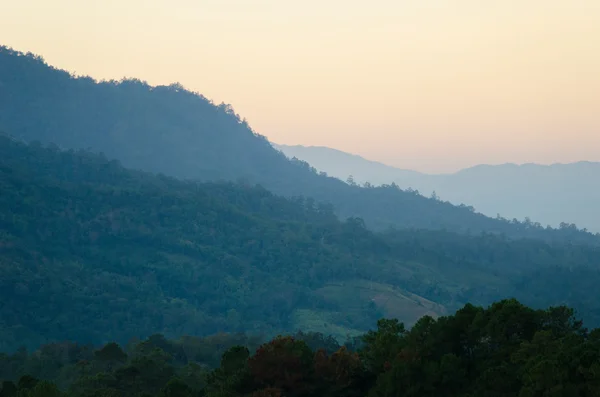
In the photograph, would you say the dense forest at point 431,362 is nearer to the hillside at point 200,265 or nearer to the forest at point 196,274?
the forest at point 196,274

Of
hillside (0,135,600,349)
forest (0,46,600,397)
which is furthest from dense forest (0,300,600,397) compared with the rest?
hillside (0,135,600,349)

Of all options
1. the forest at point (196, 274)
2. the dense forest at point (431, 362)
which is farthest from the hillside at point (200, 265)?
the dense forest at point (431, 362)

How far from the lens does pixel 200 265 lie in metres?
119

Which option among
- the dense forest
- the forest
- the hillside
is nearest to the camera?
the dense forest

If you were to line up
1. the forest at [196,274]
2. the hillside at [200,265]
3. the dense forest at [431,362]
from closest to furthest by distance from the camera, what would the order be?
the dense forest at [431,362] → the forest at [196,274] → the hillside at [200,265]

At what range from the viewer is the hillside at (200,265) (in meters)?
95.2

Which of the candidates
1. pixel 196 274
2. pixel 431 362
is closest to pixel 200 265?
pixel 196 274

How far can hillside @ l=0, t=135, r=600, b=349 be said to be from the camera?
313ft

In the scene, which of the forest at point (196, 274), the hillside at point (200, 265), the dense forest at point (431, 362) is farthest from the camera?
the hillside at point (200, 265)

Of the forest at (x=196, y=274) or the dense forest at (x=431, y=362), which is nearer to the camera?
the dense forest at (x=431, y=362)

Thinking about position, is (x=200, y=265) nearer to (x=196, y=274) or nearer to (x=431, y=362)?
(x=196, y=274)

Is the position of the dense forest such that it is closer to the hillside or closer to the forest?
the forest

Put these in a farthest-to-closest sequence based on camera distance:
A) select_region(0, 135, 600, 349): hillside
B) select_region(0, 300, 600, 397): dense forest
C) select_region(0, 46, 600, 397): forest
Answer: select_region(0, 135, 600, 349): hillside
select_region(0, 46, 600, 397): forest
select_region(0, 300, 600, 397): dense forest

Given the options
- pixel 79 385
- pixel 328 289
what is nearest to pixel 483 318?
pixel 79 385
